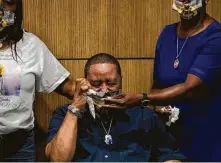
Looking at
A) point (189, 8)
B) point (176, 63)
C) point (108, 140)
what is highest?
point (189, 8)

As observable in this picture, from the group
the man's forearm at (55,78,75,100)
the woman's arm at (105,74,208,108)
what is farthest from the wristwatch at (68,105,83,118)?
the man's forearm at (55,78,75,100)

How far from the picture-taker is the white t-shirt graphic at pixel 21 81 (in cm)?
213

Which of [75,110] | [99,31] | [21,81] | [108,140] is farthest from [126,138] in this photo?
[99,31]

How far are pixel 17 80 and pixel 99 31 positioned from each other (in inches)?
34.9

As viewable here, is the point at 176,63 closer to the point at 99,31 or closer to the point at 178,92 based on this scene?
the point at 178,92

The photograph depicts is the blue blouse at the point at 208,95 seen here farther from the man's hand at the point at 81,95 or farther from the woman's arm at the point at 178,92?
the man's hand at the point at 81,95

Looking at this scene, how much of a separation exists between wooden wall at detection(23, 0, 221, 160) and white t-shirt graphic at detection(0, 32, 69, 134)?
44cm

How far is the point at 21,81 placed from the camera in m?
2.18

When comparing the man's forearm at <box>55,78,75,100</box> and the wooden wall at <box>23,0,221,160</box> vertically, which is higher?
the wooden wall at <box>23,0,221,160</box>

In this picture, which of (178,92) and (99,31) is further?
(99,31)

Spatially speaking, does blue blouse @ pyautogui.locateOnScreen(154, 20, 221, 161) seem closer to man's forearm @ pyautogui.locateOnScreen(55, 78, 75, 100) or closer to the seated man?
the seated man

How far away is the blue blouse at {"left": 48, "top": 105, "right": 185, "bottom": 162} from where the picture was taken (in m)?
2.07

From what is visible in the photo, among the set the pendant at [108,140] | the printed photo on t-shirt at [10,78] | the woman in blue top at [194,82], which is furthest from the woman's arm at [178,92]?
the printed photo on t-shirt at [10,78]

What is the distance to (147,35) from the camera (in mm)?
2898
